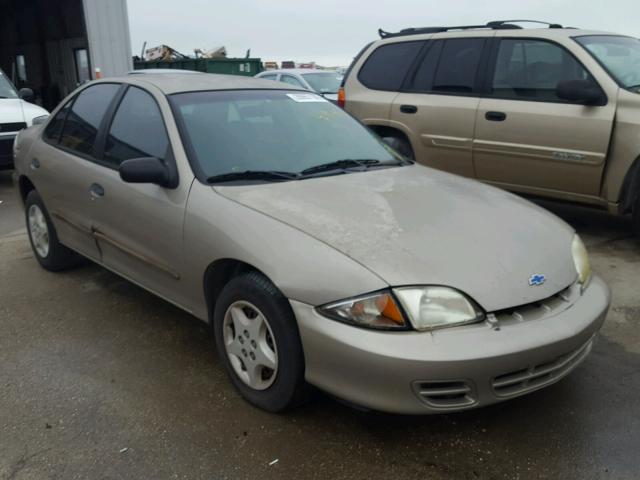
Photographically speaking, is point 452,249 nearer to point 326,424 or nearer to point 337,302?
point 337,302

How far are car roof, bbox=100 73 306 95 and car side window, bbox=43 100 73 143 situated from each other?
0.46 metres

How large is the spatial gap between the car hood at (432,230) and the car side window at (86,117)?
1.42 meters

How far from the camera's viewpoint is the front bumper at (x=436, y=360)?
2236 millimetres

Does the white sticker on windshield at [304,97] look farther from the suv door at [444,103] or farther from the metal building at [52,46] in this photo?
the metal building at [52,46]

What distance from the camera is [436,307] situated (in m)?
2.33

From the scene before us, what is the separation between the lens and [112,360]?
3311 mm

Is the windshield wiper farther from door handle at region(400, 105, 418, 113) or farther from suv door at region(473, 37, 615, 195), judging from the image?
door handle at region(400, 105, 418, 113)

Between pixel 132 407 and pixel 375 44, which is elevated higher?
pixel 375 44

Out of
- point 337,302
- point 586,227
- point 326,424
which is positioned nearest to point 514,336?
point 337,302

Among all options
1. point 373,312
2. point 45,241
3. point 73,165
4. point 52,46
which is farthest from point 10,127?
point 52,46

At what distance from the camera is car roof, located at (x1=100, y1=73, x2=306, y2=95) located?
11.7 feet

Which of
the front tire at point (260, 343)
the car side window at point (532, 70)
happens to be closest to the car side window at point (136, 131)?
the front tire at point (260, 343)

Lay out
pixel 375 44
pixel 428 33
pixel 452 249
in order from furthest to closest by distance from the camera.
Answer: pixel 375 44
pixel 428 33
pixel 452 249

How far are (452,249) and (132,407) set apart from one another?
5.44ft
